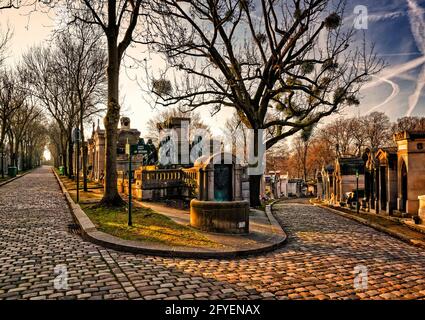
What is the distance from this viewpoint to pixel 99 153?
33156 millimetres

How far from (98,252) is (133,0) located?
425 inches

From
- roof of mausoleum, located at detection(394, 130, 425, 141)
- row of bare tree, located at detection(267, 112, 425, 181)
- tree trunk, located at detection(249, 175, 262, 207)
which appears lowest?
tree trunk, located at detection(249, 175, 262, 207)

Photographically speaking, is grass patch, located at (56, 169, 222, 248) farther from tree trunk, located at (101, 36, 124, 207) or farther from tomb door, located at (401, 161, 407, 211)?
tomb door, located at (401, 161, 407, 211)

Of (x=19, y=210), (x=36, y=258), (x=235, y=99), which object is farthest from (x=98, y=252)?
(x=235, y=99)

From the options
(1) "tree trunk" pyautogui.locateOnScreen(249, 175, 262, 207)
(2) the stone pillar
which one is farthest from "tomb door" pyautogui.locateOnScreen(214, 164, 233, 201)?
(2) the stone pillar

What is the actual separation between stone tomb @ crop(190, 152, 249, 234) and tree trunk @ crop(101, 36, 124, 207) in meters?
4.44

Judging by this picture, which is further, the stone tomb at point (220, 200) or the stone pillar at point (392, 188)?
the stone pillar at point (392, 188)

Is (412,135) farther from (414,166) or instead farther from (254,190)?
(254,190)

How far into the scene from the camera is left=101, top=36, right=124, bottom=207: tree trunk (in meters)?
12.8

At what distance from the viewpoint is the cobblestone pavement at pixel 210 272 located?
462cm

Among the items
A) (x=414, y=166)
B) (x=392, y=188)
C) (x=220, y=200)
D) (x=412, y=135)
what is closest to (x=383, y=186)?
(x=392, y=188)

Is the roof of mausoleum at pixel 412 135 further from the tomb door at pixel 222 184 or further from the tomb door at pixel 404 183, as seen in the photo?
the tomb door at pixel 222 184

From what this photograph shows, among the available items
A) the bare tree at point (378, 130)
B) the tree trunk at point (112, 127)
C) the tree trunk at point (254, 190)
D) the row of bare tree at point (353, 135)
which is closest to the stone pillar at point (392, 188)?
the tree trunk at point (254, 190)

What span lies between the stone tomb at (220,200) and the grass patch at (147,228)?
21.2 inches
